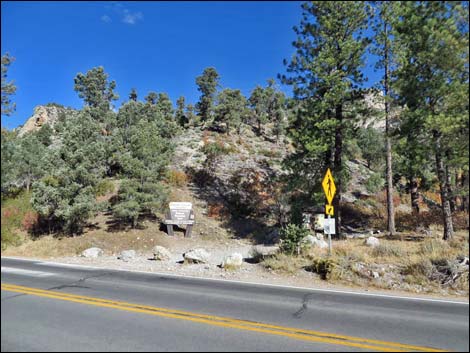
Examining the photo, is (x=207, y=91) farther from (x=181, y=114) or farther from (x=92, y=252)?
(x=92, y=252)

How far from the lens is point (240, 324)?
547cm

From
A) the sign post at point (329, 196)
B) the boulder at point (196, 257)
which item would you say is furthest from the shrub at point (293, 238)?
the boulder at point (196, 257)

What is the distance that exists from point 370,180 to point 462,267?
28.3 ft

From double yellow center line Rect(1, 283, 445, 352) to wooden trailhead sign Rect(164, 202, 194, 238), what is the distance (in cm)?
1267

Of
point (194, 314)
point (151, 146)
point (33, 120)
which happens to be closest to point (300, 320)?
point (194, 314)

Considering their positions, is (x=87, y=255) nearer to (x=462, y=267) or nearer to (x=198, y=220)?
(x=198, y=220)

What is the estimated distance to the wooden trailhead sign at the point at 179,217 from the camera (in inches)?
771

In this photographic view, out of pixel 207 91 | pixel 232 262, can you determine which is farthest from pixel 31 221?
pixel 207 91

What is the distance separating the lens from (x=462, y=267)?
909 centimetres

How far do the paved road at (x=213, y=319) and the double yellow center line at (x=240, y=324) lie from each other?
2cm

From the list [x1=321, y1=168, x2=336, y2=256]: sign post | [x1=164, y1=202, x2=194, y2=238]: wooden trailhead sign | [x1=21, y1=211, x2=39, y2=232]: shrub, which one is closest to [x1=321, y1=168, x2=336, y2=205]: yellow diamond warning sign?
[x1=321, y1=168, x2=336, y2=256]: sign post

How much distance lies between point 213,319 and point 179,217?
1440 cm

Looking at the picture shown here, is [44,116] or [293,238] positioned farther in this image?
[44,116]

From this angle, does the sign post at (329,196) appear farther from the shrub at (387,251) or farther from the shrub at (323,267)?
the shrub at (387,251)
